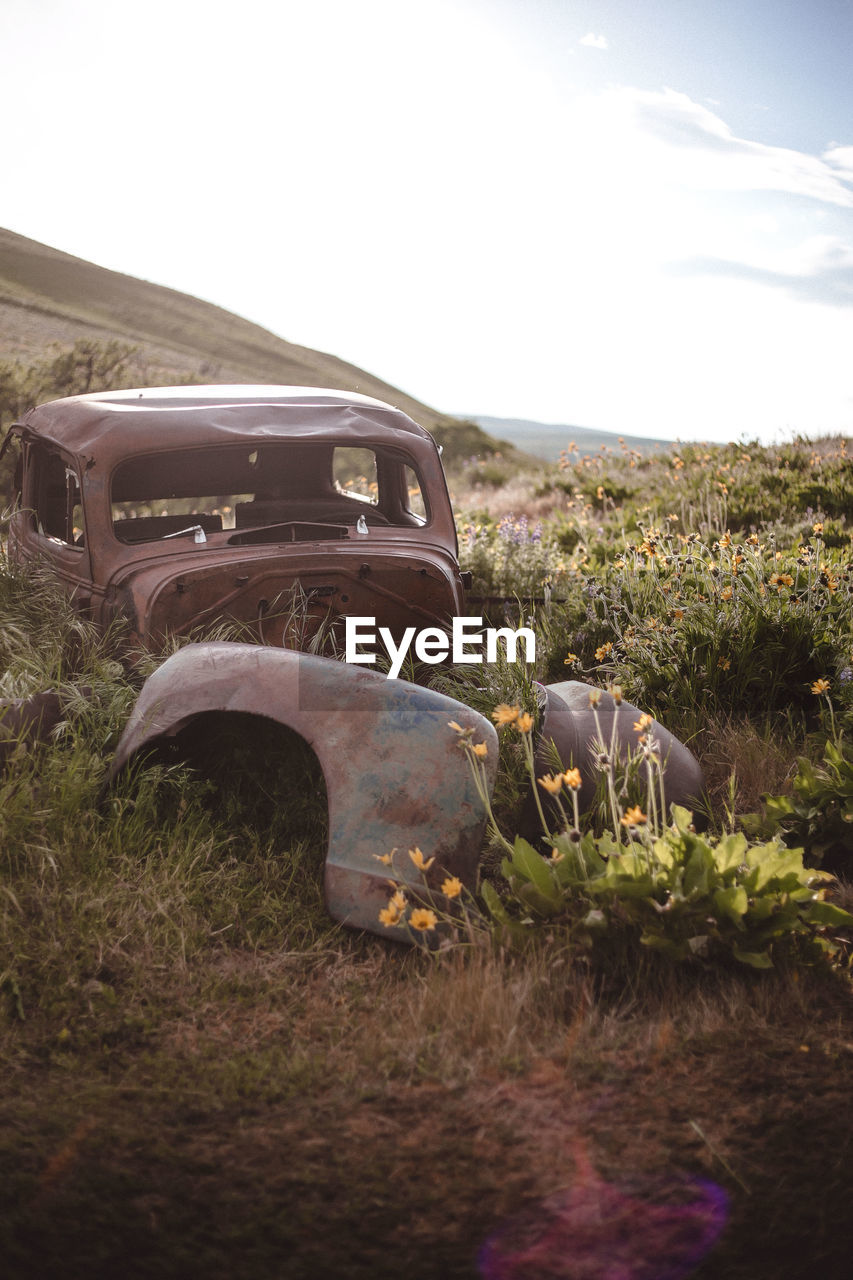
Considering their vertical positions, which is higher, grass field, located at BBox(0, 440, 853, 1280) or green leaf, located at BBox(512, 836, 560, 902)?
green leaf, located at BBox(512, 836, 560, 902)

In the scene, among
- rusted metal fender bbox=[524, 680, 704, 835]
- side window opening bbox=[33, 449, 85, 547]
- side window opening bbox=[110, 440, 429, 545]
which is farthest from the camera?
side window opening bbox=[110, 440, 429, 545]

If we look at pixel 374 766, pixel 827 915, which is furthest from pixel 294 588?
pixel 827 915

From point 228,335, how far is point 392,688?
45.4 meters

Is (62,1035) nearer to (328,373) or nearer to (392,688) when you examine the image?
(392,688)

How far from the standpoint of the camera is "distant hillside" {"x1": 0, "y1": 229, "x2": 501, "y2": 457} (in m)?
27.6

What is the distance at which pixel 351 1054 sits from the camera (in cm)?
264

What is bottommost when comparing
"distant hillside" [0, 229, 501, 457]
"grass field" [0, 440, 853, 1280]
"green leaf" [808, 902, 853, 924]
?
"grass field" [0, 440, 853, 1280]

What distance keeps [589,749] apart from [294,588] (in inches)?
59.5

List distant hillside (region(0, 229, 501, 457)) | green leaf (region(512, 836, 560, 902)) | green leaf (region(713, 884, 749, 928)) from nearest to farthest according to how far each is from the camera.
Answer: green leaf (region(713, 884, 749, 928)), green leaf (region(512, 836, 560, 902)), distant hillside (region(0, 229, 501, 457))

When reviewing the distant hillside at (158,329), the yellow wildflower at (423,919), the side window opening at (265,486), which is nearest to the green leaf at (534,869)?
the yellow wildflower at (423,919)

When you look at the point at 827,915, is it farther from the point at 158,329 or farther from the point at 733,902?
the point at 158,329

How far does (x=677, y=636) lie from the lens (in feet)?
15.9

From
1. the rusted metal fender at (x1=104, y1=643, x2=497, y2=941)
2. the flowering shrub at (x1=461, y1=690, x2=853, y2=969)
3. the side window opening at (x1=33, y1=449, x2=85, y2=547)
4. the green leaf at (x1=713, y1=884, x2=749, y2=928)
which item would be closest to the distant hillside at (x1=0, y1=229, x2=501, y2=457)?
the side window opening at (x1=33, y1=449, x2=85, y2=547)

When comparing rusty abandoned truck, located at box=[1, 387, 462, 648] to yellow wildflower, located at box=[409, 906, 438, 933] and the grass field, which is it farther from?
yellow wildflower, located at box=[409, 906, 438, 933]
